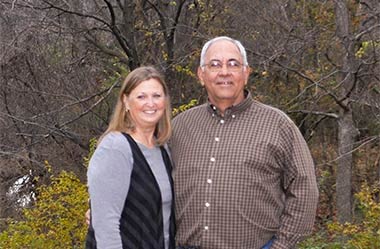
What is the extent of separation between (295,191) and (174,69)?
7.22 meters

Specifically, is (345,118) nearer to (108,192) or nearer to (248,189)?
(248,189)

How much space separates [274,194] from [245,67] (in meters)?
0.63

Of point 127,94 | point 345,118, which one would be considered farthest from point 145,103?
point 345,118

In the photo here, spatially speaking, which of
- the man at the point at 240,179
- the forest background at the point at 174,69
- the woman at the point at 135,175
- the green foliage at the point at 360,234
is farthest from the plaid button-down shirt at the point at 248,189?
the forest background at the point at 174,69

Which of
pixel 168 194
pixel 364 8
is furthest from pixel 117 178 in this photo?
pixel 364 8

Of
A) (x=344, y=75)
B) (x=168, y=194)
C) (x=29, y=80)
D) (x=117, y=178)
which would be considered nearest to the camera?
(x=117, y=178)

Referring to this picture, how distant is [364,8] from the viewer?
34.2ft

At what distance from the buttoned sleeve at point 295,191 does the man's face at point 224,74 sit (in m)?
0.31

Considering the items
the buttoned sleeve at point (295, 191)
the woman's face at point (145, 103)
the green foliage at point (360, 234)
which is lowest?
the green foliage at point (360, 234)

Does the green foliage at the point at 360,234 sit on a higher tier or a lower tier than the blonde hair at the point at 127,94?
lower

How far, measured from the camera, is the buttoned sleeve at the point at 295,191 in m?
3.31

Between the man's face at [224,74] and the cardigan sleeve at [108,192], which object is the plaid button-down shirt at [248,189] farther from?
the cardigan sleeve at [108,192]

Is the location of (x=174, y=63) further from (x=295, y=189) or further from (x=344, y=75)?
(x=295, y=189)

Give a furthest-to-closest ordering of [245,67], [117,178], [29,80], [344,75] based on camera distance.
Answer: [29,80], [344,75], [245,67], [117,178]
